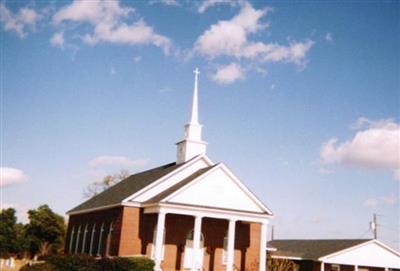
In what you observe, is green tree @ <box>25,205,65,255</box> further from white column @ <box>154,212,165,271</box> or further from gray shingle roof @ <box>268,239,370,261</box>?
white column @ <box>154,212,165,271</box>

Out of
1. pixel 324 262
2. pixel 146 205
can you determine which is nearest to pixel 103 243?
pixel 146 205

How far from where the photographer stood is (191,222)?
35188mm

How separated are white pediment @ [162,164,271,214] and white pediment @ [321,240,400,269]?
1305cm

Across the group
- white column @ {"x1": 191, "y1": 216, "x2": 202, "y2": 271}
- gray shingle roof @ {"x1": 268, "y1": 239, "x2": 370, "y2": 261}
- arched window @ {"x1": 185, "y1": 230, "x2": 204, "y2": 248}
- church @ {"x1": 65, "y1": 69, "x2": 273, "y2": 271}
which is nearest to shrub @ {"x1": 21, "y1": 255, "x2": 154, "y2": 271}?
church @ {"x1": 65, "y1": 69, "x2": 273, "y2": 271}

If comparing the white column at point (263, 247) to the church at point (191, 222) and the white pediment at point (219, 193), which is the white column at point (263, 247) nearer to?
the church at point (191, 222)

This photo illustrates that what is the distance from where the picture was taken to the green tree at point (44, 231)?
57.9 m

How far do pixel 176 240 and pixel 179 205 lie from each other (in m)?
3.96

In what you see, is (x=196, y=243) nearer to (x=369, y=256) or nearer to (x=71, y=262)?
(x=71, y=262)

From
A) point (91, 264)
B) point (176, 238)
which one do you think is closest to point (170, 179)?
point (176, 238)

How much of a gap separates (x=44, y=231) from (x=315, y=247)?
3128 centimetres

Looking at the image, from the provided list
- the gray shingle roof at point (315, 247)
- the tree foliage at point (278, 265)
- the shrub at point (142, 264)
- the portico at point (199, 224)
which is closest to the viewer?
the shrub at point (142, 264)

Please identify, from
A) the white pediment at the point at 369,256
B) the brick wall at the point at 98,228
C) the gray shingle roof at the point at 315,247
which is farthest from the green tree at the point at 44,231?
the white pediment at the point at 369,256

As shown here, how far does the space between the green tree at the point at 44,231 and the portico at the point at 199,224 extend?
94.4 ft

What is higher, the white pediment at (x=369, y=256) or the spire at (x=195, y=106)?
the spire at (x=195, y=106)
